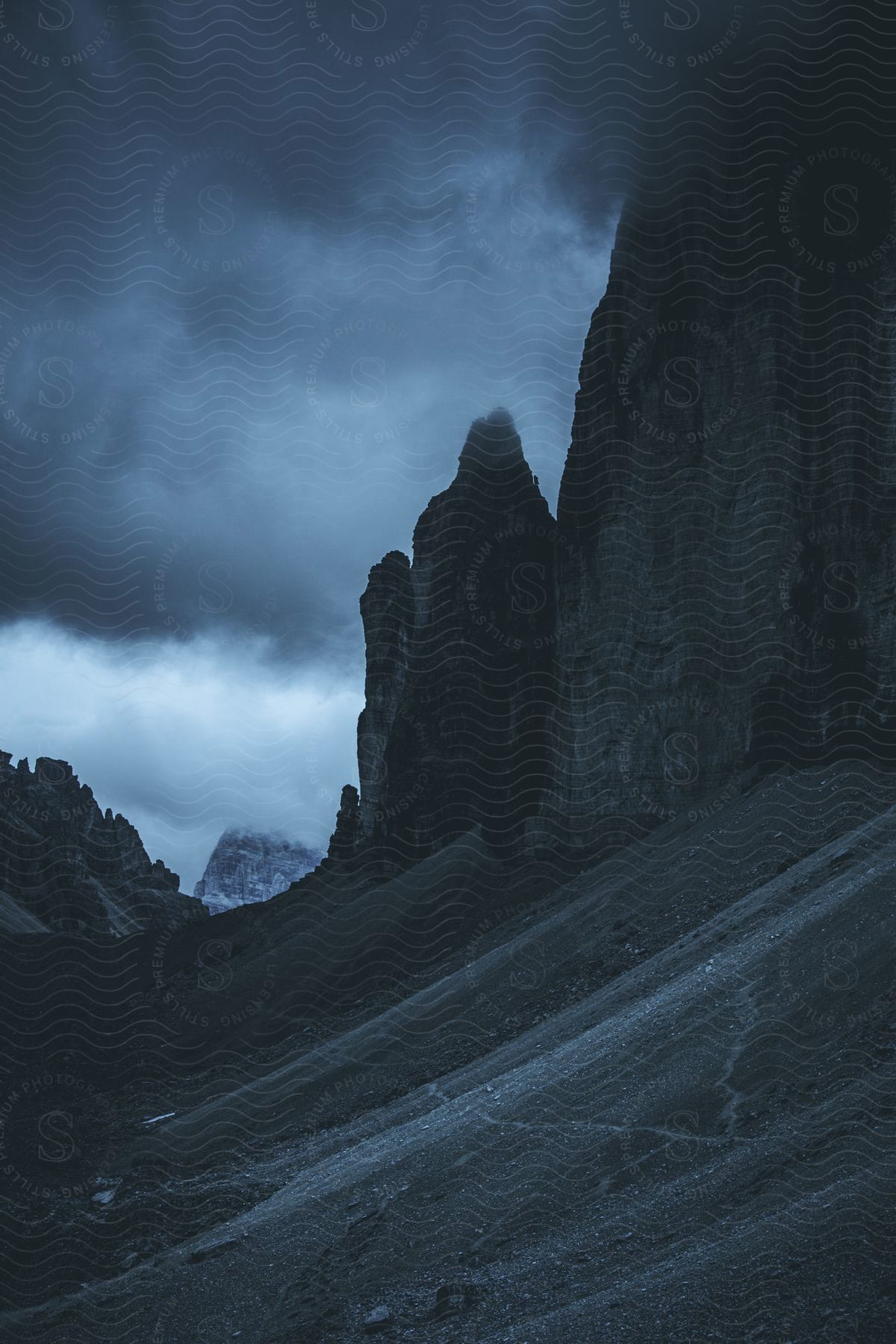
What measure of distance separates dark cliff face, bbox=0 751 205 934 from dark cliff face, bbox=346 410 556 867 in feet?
94.5

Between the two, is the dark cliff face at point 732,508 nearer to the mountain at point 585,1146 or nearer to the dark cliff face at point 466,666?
the mountain at point 585,1146

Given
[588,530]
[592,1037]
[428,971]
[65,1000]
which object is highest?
[588,530]

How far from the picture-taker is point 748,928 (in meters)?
A: 34.2

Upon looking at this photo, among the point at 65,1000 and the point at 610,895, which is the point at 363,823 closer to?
the point at 65,1000

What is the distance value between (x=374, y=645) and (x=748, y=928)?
226 feet

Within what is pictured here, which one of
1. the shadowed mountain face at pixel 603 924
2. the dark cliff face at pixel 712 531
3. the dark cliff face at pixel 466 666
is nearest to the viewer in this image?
the shadowed mountain face at pixel 603 924

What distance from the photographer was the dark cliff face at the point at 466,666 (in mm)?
79500

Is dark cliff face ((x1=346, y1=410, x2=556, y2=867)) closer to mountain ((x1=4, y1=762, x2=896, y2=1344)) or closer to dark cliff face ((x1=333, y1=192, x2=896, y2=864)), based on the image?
dark cliff face ((x1=333, y1=192, x2=896, y2=864))

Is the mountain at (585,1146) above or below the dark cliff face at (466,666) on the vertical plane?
below

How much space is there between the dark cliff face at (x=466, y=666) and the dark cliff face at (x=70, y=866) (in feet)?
94.5

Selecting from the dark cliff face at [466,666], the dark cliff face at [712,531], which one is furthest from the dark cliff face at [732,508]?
the dark cliff face at [466,666]

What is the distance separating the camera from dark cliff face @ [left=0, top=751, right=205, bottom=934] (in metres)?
96.6

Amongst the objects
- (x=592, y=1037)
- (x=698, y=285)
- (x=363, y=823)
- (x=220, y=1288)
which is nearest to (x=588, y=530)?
(x=698, y=285)

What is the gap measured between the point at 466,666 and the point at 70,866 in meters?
51.2
